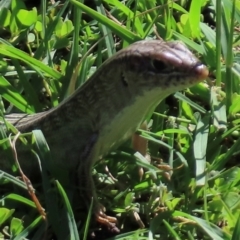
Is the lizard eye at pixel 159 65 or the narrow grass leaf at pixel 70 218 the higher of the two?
the lizard eye at pixel 159 65

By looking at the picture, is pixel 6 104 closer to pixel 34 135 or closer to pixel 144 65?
pixel 34 135

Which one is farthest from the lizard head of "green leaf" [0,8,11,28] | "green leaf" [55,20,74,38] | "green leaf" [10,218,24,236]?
"green leaf" [0,8,11,28]

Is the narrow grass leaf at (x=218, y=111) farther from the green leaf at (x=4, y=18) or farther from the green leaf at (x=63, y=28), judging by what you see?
the green leaf at (x=4, y=18)

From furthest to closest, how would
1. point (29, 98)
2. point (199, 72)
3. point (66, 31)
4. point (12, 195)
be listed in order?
point (66, 31) < point (29, 98) < point (12, 195) < point (199, 72)

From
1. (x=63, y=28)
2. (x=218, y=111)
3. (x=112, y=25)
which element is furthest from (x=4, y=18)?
(x=218, y=111)

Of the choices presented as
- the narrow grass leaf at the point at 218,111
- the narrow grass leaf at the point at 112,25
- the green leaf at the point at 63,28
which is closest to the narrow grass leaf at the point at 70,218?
the narrow grass leaf at the point at 218,111

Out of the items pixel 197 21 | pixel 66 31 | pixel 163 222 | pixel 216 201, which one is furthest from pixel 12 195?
pixel 197 21
